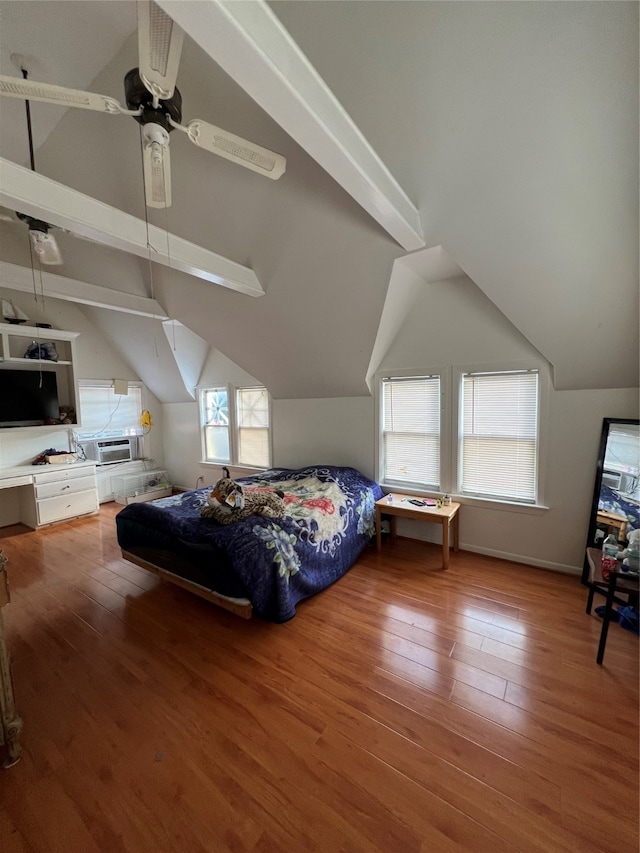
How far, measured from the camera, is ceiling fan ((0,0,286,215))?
102 centimetres

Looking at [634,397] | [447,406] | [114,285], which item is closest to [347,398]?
[447,406]

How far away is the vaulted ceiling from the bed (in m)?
1.64

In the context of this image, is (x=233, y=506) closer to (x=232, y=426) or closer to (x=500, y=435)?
(x=500, y=435)

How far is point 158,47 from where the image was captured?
Result: 1.06 metres

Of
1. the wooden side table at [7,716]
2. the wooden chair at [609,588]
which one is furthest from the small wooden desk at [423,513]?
the wooden side table at [7,716]

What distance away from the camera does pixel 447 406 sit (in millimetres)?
3232

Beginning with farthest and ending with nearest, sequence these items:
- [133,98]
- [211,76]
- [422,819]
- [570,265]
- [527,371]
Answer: [527,371] < [570,265] < [211,76] < [133,98] < [422,819]

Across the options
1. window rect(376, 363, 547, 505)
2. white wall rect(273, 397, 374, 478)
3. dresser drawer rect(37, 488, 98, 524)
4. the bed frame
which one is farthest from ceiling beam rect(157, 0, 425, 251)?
dresser drawer rect(37, 488, 98, 524)

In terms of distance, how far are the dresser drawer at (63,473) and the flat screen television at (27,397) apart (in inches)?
24.6

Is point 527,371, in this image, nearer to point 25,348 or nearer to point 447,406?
point 447,406

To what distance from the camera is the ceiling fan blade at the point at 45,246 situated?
2.25 meters

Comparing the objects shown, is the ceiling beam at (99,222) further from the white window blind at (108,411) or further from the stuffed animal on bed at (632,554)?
the stuffed animal on bed at (632,554)

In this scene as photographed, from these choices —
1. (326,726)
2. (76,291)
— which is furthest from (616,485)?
(76,291)

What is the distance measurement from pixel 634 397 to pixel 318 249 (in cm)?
276
